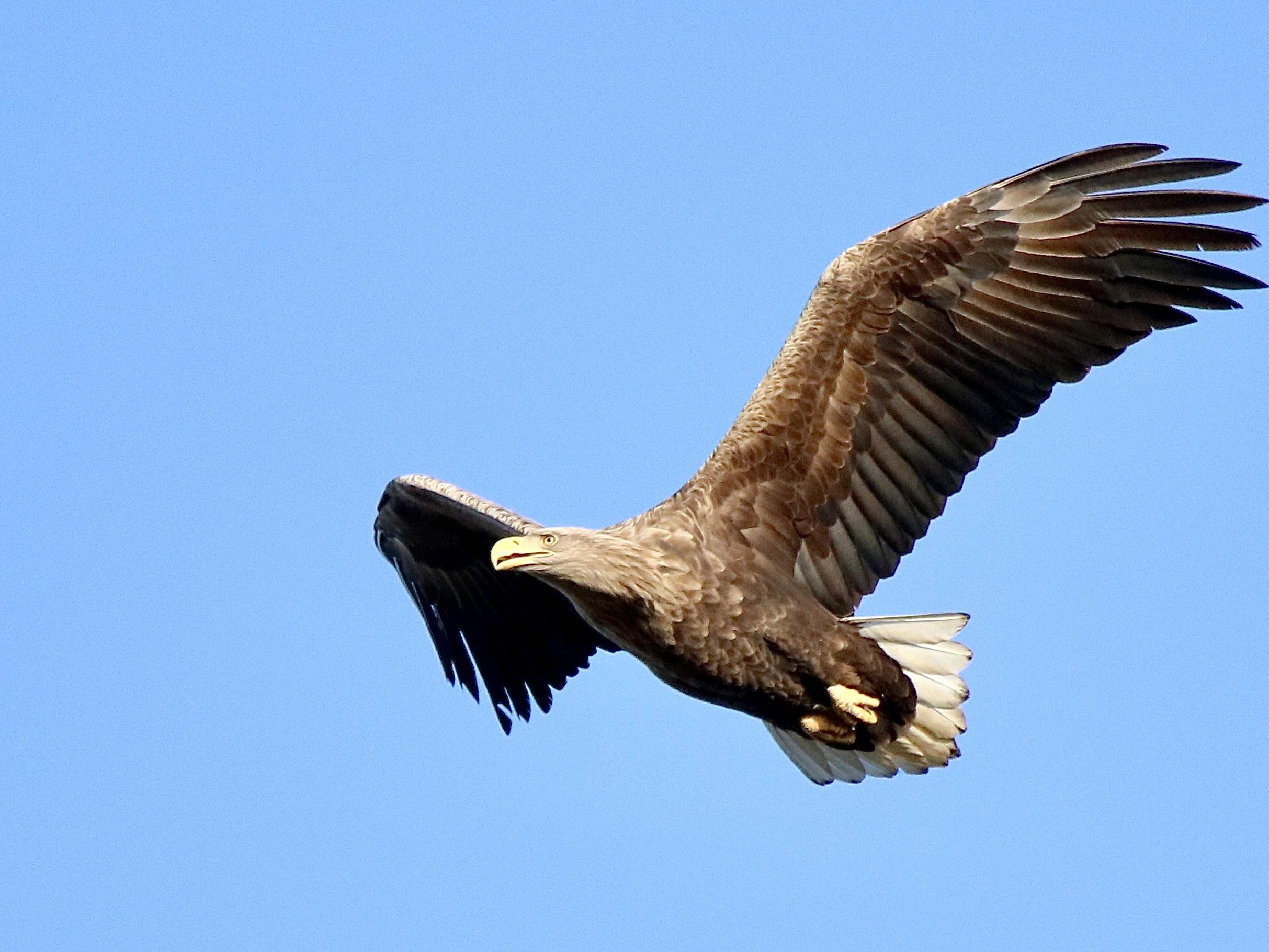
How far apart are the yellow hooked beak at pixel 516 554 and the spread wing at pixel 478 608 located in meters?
1.75

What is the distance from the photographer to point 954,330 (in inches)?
372

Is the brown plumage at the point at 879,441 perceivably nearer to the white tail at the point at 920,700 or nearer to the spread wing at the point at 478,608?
the white tail at the point at 920,700

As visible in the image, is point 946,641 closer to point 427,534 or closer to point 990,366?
point 990,366

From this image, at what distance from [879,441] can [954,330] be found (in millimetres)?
583

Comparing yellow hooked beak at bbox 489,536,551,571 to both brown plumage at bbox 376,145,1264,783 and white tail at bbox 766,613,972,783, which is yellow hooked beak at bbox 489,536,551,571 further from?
white tail at bbox 766,613,972,783

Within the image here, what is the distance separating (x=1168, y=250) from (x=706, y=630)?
2541 millimetres

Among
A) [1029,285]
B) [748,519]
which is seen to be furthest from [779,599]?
[1029,285]

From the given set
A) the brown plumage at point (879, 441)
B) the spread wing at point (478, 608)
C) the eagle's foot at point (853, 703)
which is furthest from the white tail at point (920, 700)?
the spread wing at point (478, 608)

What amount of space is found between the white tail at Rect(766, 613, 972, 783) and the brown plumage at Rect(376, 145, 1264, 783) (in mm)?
11

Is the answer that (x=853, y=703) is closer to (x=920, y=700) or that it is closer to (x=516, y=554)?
(x=920, y=700)

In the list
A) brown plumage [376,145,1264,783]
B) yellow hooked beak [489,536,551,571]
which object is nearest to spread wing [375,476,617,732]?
brown plumage [376,145,1264,783]

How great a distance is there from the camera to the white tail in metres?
9.62

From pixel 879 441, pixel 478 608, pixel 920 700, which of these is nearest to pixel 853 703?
pixel 920 700

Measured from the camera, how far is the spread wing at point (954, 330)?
9266 mm
